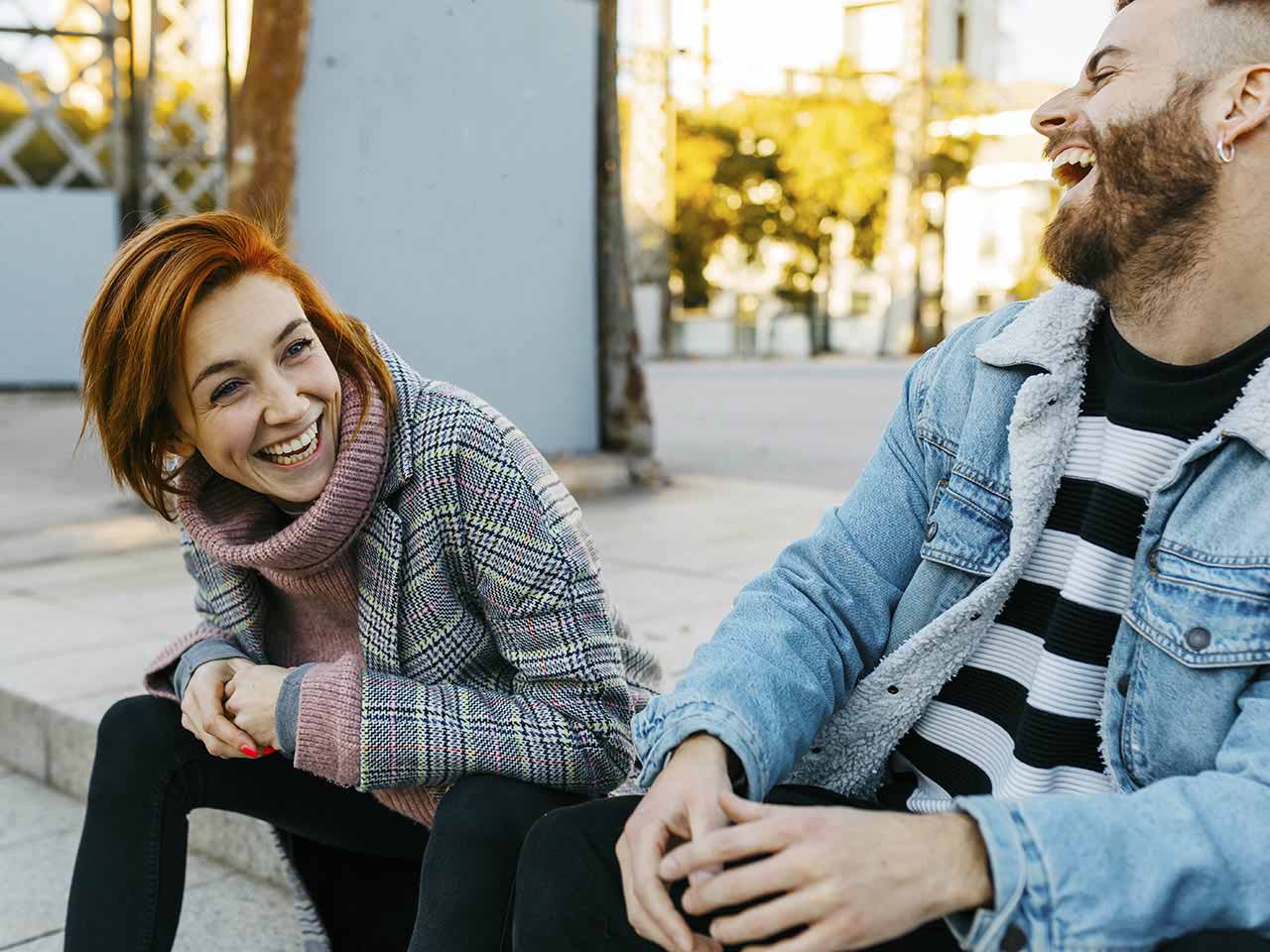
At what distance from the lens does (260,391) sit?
2.24 metres

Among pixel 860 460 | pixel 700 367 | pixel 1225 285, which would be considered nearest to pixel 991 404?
pixel 1225 285

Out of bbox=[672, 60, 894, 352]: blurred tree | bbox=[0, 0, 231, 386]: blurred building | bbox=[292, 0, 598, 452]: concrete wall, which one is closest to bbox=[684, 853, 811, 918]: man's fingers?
bbox=[292, 0, 598, 452]: concrete wall

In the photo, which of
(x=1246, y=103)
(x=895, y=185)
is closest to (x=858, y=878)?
(x=1246, y=103)

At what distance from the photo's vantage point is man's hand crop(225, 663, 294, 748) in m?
2.22

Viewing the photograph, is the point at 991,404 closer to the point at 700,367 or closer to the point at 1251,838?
the point at 1251,838

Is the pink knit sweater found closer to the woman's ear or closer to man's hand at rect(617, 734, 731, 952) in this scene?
the woman's ear

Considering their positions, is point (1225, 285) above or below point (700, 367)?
above

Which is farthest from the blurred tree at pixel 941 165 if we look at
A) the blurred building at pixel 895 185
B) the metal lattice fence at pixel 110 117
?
the metal lattice fence at pixel 110 117

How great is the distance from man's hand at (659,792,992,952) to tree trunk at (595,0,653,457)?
6.43 m

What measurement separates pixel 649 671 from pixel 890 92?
2733cm

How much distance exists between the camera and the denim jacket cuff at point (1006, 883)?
4.57 feet

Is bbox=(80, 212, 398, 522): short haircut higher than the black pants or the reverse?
higher

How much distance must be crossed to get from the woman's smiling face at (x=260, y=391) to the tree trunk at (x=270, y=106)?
4511 mm

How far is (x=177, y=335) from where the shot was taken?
220 cm
